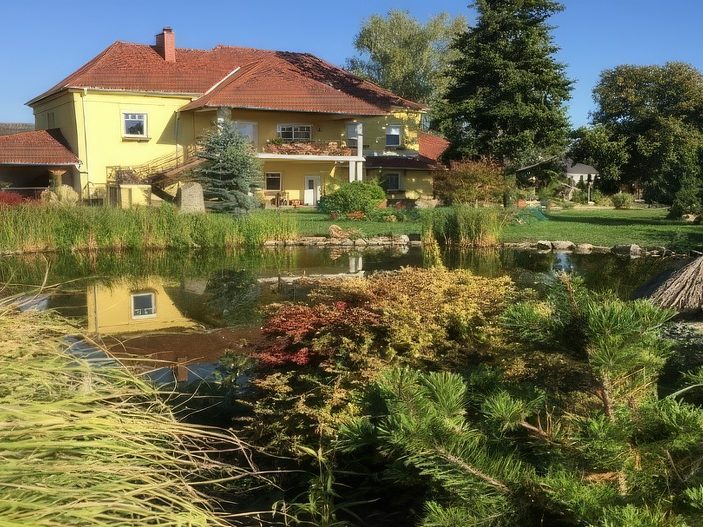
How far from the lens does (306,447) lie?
12.8 ft

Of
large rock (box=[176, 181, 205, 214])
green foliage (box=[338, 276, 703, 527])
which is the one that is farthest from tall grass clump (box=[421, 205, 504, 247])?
green foliage (box=[338, 276, 703, 527])

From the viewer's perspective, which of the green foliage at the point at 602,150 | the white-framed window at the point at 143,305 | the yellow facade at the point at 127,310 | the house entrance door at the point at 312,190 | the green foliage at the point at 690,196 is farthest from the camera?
the house entrance door at the point at 312,190

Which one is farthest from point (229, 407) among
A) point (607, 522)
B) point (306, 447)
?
point (607, 522)

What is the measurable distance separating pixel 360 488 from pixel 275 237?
59.6 ft

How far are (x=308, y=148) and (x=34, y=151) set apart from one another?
12615 mm

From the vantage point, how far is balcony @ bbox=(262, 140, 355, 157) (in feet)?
112

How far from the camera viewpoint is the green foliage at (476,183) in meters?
29.5

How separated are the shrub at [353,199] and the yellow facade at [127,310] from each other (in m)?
13.8

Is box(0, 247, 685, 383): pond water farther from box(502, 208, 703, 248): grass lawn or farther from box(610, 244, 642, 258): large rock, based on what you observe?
box(502, 208, 703, 248): grass lawn

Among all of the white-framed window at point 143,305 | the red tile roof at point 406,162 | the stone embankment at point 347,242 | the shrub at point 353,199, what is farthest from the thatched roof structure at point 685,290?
the red tile roof at point 406,162

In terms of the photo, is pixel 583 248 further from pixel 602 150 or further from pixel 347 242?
Result: pixel 602 150

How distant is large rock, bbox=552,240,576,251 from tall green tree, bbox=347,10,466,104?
32701 mm

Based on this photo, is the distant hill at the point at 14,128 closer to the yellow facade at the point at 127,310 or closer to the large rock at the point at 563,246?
the large rock at the point at 563,246

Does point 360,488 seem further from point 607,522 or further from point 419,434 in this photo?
point 607,522
